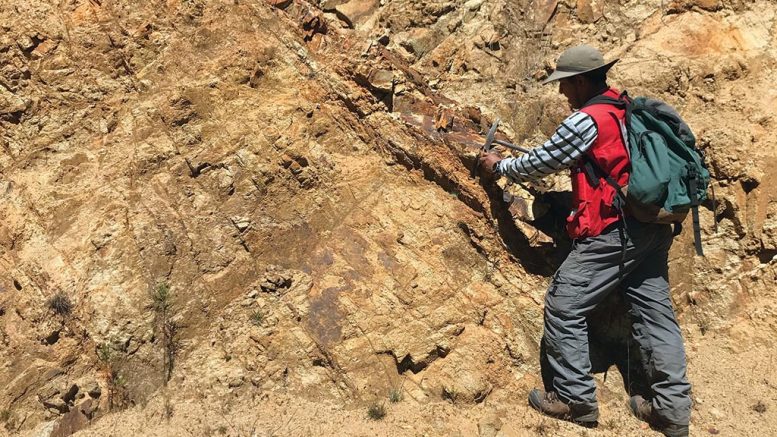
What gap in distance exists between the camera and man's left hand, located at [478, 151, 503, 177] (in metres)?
4.41

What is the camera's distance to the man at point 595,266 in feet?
12.4

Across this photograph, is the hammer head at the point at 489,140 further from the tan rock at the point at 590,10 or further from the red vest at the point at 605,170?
the tan rock at the point at 590,10

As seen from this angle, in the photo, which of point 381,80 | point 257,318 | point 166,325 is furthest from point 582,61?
point 166,325

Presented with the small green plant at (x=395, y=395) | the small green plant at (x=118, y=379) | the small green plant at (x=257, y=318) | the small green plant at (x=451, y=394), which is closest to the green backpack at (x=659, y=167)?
the small green plant at (x=451, y=394)

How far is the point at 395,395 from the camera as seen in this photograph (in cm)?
411

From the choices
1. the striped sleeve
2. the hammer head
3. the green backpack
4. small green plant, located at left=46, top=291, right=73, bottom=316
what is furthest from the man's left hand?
small green plant, located at left=46, top=291, right=73, bottom=316

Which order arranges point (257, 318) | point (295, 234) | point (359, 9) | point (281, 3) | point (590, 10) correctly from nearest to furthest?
point (257, 318), point (295, 234), point (281, 3), point (590, 10), point (359, 9)

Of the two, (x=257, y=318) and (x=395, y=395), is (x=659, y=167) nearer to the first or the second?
(x=395, y=395)

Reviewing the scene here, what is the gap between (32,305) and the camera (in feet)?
14.3

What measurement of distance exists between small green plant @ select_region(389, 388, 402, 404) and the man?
958 mm

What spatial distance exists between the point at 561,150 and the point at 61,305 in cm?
373

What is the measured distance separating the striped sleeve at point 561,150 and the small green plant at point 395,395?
1.76m

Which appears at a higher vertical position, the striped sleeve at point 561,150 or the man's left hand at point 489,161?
the striped sleeve at point 561,150

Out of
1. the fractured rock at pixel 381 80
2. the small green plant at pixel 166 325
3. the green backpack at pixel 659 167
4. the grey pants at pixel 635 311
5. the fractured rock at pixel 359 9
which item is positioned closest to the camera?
the green backpack at pixel 659 167
